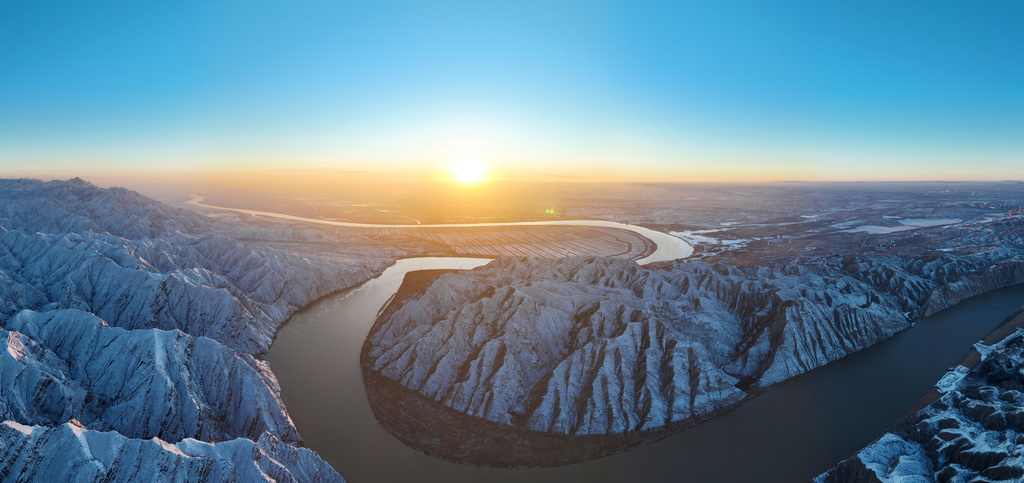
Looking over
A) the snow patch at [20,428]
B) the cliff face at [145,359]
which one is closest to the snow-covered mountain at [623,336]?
the cliff face at [145,359]

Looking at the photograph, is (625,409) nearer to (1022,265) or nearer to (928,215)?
(1022,265)

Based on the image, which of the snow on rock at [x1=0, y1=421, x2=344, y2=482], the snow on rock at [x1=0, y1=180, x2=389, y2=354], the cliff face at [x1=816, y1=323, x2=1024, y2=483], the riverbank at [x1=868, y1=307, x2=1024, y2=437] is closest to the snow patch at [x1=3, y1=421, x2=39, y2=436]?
the snow on rock at [x1=0, y1=421, x2=344, y2=482]

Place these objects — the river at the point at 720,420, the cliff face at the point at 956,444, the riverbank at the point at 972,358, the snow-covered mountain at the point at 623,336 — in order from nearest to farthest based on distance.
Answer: the cliff face at the point at 956,444
the river at the point at 720,420
the riverbank at the point at 972,358
the snow-covered mountain at the point at 623,336

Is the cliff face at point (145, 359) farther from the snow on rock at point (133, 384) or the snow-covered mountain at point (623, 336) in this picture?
the snow-covered mountain at point (623, 336)

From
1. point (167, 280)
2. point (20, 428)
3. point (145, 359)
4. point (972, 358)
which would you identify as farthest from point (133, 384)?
point (972, 358)

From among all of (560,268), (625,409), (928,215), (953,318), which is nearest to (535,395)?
(625,409)

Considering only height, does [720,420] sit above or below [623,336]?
below

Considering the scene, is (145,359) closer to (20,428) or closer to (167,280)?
Result: (20,428)

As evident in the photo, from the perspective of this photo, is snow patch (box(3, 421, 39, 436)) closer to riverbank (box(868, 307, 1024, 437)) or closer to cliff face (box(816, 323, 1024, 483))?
cliff face (box(816, 323, 1024, 483))
